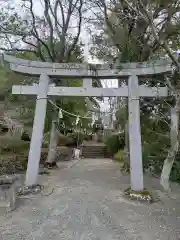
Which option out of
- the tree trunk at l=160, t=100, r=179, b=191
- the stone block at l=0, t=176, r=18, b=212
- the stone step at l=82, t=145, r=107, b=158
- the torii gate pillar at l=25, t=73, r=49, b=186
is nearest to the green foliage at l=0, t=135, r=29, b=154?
the stone block at l=0, t=176, r=18, b=212

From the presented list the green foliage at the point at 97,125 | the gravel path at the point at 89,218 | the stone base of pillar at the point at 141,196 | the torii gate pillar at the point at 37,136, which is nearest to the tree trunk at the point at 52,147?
the green foliage at the point at 97,125

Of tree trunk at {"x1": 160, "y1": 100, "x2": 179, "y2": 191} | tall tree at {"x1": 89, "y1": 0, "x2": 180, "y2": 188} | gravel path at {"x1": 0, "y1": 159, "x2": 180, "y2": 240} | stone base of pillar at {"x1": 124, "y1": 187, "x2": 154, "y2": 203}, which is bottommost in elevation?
gravel path at {"x1": 0, "y1": 159, "x2": 180, "y2": 240}

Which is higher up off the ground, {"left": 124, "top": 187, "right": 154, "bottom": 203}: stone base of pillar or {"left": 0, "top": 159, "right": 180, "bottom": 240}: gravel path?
{"left": 124, "top": 187, "right": 154, "bottom": 203}: stone base of pillar

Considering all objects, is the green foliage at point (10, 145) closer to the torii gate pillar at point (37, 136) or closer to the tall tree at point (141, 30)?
the torii gate pillar at point (37, 136)

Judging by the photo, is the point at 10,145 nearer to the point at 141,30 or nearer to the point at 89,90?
the point at 89,90

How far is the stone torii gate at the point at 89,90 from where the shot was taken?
21.2 ft

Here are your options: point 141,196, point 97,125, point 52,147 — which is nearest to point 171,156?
point 141,196

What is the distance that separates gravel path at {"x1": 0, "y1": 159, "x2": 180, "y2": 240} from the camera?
4.30 metres

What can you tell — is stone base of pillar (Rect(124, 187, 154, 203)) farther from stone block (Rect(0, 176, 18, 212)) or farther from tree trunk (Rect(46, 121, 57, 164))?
tree trunk (Rect(46, 121, 57, 164))

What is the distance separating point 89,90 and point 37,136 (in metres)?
2.05

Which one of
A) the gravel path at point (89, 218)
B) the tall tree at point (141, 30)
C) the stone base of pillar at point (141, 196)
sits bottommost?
the gravel path at point (89, 218)

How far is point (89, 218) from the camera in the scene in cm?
489

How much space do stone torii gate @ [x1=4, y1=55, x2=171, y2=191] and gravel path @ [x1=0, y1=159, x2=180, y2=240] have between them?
93 centimetres

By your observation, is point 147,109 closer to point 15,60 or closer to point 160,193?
point 160,193
